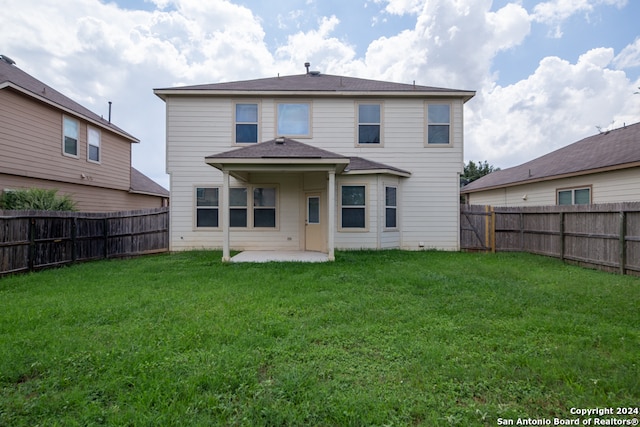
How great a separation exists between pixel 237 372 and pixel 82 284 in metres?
5.06

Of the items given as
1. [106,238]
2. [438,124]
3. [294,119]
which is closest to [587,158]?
[438,124]

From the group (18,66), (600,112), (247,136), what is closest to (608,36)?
(600,112)

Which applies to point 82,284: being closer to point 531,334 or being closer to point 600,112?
point 531,334

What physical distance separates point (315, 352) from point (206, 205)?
868 centimetres

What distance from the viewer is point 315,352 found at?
304 cm

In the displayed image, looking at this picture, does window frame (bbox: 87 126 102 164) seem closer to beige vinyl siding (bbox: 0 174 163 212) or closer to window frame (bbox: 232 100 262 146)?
beige vinyl siding (bbox: 0 174 163 212)

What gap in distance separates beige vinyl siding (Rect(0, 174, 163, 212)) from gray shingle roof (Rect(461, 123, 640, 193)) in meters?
18.2

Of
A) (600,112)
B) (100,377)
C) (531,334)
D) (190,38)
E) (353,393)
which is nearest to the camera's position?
(353,393)

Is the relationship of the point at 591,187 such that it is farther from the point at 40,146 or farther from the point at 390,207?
the point at 40,146

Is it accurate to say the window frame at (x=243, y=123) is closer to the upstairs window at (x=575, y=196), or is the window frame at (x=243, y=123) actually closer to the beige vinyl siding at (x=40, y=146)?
the beige vinyl siding at (x=40, y=146)

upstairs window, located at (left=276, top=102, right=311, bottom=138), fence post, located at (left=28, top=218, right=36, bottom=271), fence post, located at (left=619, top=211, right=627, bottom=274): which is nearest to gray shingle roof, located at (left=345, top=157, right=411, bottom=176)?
upstairs window, located at (left=276, top=102, right=311, bottom=138)

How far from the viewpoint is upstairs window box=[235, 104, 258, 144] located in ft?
35.1

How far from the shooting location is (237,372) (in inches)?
104

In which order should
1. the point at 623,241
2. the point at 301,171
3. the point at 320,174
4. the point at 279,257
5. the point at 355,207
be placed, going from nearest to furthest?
1. the point at 623,241
2. the point at 301,171
3. the point at 279,257
4. the point at 320,174
5. the point at 355,207
